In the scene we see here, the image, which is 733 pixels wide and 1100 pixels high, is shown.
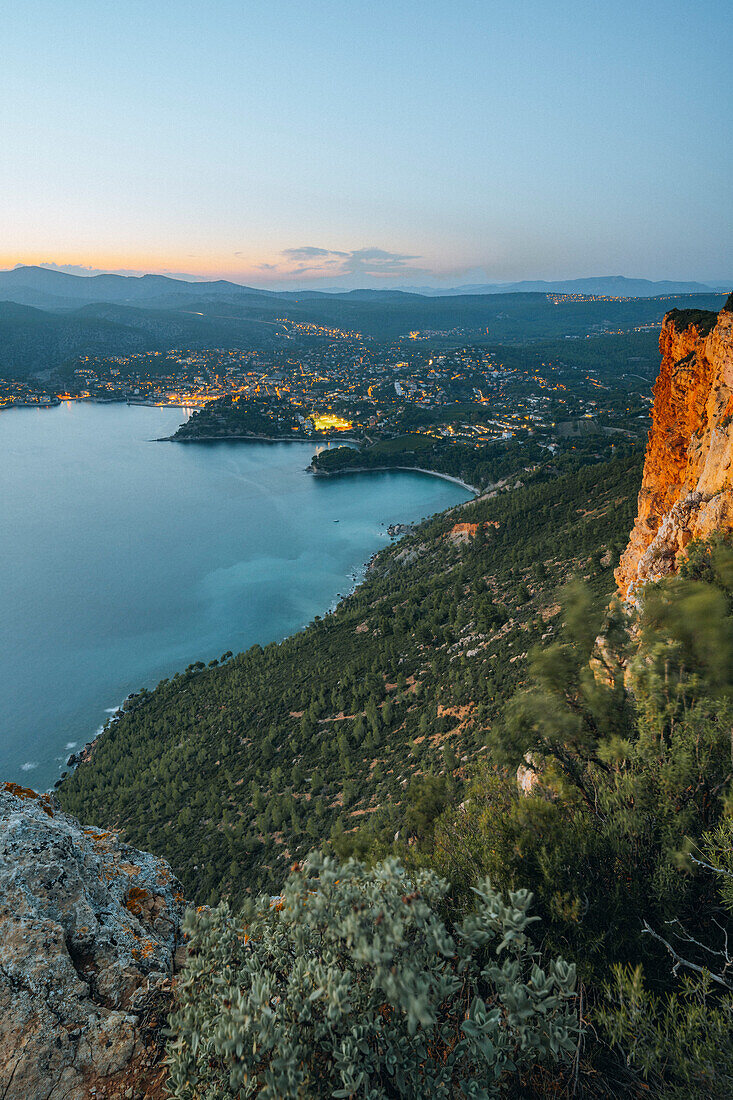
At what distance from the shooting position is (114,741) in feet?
84.8

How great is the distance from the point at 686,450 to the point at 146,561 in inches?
1907

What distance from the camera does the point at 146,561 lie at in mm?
50406

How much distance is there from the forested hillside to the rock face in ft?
16.1

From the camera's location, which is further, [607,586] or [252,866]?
[607,586]

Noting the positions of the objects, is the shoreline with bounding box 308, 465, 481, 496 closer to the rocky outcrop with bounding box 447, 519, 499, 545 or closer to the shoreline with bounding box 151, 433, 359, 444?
the shoreline with bounding box 151, 433, 359, 444

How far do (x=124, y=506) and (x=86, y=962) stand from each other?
230 feet

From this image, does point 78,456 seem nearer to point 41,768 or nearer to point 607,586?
point 41,768

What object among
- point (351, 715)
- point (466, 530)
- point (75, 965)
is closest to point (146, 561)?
point (466, 530)

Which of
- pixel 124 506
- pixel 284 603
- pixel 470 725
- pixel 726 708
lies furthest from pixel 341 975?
pixel 124 506

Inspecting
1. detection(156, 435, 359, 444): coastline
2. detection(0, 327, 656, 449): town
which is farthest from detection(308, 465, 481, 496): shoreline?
detection(156, 435, 359, 444): coastline

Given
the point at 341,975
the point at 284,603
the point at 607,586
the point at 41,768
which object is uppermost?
the point at 341,975

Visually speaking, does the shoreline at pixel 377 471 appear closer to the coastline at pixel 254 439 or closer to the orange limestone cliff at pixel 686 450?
the coastline at pixel 254 439

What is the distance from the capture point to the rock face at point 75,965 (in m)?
2.98

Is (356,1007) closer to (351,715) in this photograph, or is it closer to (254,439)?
(351,715)
